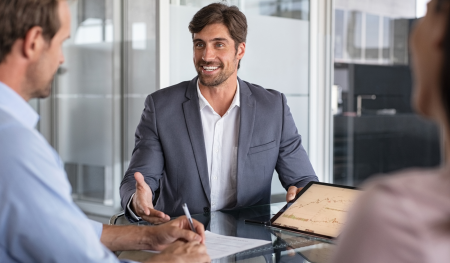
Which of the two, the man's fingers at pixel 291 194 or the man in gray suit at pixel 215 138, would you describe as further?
the man in gray suit at pixel 215 138

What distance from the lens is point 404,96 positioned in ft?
→ 26.4

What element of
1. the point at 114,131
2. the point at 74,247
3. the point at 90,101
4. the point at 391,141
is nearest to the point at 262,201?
the point at 74,247

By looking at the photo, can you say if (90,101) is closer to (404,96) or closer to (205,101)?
(205,101)

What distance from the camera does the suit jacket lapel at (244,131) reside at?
8.58 ft

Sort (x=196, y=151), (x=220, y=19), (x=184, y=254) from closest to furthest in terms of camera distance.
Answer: (x=184, y=254) → (x=196, y=151) → (x=220, y=19)

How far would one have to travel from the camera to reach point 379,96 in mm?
7965

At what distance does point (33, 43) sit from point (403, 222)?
97 centimetres

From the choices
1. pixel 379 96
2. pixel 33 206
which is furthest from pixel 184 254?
pixel 379 96

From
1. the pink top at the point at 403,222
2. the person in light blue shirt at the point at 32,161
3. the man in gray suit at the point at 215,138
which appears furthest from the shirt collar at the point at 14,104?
the man in gray suit at the point at 215,138

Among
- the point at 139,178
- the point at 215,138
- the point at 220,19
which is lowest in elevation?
the point at 139,178

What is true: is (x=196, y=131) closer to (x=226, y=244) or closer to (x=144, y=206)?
(x=144, y=206)

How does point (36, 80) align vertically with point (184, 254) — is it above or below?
above

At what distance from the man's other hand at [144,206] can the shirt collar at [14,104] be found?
87 centimetres

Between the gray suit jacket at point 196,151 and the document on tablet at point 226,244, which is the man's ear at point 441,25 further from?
the gray suit jacket at point 196,151
